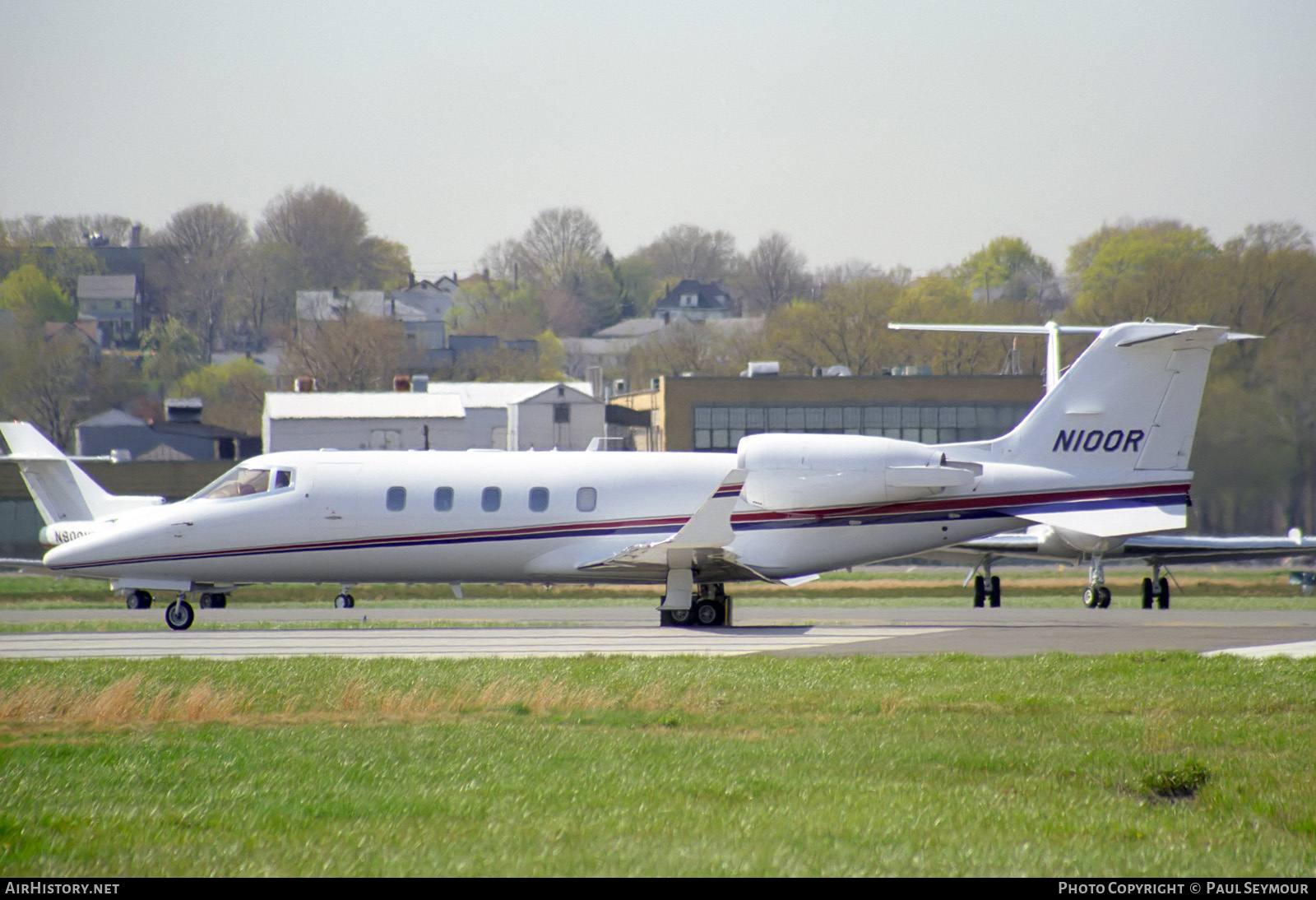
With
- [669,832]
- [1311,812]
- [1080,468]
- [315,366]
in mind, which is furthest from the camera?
[315,366]

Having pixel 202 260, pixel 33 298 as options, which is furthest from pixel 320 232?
pixel 33 298

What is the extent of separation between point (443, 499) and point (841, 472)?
259 inches

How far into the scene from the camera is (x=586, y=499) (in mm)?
21719

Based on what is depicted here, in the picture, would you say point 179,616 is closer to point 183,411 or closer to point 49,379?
point 183,411

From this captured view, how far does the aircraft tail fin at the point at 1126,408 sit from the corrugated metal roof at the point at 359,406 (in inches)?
1400

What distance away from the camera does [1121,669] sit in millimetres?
14742

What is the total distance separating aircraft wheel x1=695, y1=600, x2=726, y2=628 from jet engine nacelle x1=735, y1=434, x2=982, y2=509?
75.1 inches

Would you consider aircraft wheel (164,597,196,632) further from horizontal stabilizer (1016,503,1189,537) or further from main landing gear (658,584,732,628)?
horizontal stabilizer (1016,503,1189,537)

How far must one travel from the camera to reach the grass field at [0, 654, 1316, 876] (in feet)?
24.2

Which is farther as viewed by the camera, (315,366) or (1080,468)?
(315,366)

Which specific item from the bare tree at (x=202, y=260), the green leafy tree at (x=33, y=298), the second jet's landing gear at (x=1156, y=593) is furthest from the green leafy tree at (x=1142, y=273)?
the bare tree at (x=202, y=260)

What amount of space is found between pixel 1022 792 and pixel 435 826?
3981 mm
